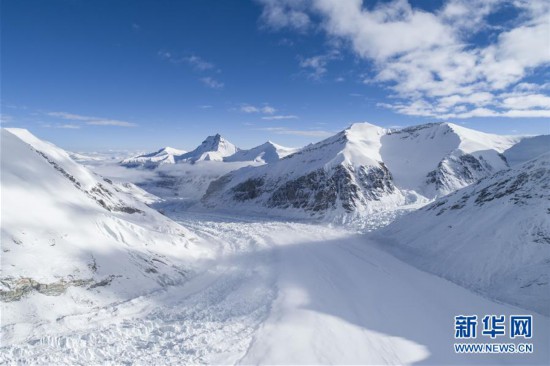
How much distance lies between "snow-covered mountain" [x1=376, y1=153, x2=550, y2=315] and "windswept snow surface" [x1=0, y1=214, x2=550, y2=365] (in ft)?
5.80

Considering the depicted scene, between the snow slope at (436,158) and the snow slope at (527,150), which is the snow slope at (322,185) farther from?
the snow slope at (527,150)

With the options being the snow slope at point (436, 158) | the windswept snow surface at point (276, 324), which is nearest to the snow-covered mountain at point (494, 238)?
the windswept snow surface at point (276, 324)

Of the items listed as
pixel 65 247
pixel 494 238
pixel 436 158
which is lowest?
pixel 65 247

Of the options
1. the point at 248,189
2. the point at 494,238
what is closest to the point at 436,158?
the point at 248,189

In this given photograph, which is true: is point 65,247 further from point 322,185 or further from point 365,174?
point 365,174

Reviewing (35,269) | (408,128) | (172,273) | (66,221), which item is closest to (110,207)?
(66,221)

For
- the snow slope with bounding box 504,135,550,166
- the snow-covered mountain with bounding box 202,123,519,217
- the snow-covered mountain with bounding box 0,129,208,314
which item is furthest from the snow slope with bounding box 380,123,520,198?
the snow-covered mountain with bounding box 0,129,208,314

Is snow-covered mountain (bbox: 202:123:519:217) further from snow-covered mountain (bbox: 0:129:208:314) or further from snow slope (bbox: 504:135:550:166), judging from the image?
snow-covered mountain (bbox: 0:129:208:314)

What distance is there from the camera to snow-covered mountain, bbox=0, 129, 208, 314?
14562 mm

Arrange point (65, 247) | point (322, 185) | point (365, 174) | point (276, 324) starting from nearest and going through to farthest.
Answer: point (276, 324), point (65, 247), point (322, 185), point (365, 174)

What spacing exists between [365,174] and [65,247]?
58.3 metres

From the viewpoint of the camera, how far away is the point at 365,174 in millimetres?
67125

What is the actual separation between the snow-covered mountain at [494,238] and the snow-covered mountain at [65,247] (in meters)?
19.4

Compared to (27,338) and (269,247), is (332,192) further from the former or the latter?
(27,338)
